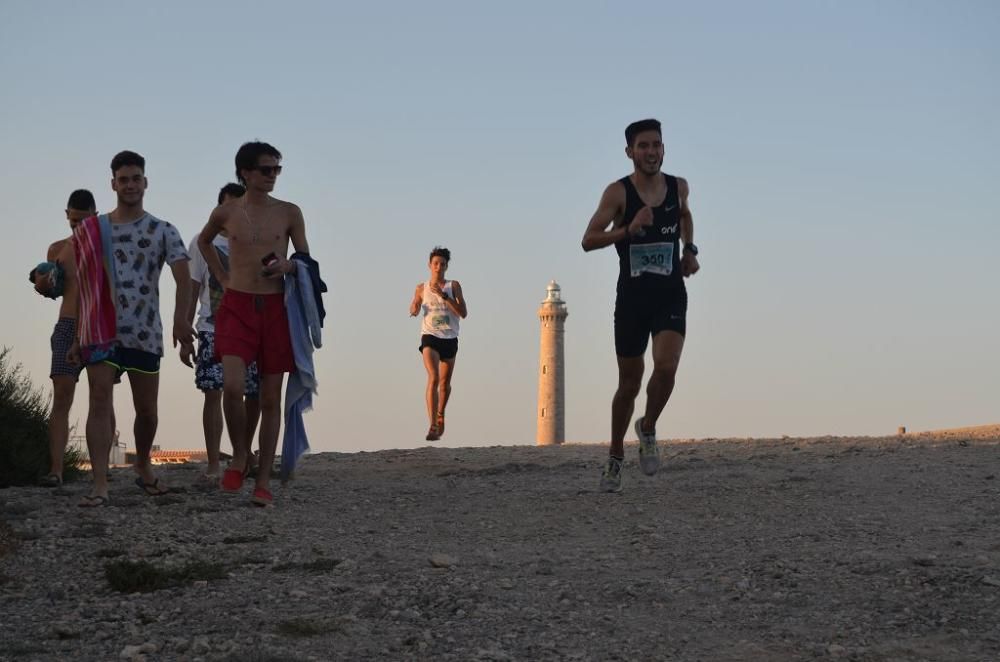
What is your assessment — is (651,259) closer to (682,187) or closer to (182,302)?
(682,187)

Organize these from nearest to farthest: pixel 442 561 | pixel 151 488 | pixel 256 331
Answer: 1. pixel 442 561
2. pixel 256 331
3. pixel 151 488

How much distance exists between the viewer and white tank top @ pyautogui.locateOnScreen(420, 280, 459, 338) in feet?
48.0

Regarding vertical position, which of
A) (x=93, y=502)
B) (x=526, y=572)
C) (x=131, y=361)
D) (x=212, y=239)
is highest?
(x=212, y=239)

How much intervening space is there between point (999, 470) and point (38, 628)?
6881 mm

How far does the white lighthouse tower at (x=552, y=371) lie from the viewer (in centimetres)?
5769

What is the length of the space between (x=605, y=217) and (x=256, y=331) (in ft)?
7.73

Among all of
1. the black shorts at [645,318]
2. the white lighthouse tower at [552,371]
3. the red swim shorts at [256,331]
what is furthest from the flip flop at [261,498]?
the white lighthouse tower at [552,371]

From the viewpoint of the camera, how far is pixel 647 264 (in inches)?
324

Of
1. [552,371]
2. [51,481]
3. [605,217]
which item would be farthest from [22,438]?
[552,371]

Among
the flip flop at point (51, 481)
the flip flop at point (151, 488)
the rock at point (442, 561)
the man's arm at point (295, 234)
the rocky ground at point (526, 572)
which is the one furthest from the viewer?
the flip flop at point (51, 481)

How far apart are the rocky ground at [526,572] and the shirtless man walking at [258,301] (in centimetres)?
62

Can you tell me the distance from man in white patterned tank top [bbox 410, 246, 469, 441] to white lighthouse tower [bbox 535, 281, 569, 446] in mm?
41698

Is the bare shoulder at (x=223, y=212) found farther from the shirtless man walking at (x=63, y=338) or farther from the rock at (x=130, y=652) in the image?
the rock at (x=130, y=652)

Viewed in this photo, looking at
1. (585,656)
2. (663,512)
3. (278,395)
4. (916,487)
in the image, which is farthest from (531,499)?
(585,656)
